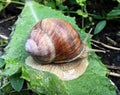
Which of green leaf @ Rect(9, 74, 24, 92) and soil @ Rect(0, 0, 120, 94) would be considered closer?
green leaf @ Rect(9, 74, 24, 92)

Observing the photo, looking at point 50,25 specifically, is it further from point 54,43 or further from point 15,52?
point 15,52

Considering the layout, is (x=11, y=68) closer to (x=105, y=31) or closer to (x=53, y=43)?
(x=53, y=43)

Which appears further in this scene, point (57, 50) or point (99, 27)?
point (99, 27)

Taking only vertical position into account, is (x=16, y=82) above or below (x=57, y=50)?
below

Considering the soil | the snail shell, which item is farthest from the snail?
the soil

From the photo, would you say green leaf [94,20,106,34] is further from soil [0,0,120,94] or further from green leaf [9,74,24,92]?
green leaf [9,74,24,92]

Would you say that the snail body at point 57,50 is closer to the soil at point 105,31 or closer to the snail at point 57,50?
the snail at point 57,50

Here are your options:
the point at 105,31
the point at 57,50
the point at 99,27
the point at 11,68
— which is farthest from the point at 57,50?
the point at 105,31

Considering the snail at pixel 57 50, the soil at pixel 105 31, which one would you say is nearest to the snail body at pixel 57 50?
the snail at pixel 57 50
